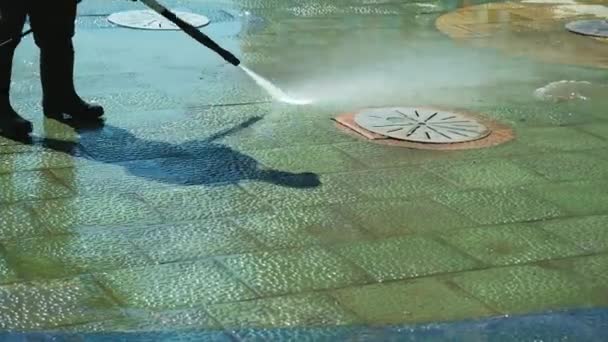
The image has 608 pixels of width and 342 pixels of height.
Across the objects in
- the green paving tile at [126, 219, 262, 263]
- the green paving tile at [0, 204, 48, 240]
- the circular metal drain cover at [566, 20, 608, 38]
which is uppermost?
the green paving tile at [0, 204, 48, 240]

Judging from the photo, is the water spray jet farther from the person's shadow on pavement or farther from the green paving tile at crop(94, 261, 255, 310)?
the green paving tile at crop(94, 261, 255, 310)

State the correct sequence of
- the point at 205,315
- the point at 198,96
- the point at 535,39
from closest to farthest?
the point at 205,315
the point at 198,96
the point at 535,39

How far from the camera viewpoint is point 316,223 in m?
5.34

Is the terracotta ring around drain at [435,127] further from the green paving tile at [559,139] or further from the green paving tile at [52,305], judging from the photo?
the green paving tile at [52,305]

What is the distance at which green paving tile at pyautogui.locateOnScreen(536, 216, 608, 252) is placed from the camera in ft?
16.9

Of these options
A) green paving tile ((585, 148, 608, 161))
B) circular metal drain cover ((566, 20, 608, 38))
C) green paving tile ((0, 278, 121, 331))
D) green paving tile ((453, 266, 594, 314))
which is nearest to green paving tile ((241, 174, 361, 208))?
green paving tile ((453, 266, 594, 314))

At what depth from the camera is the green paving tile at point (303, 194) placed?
222 inches

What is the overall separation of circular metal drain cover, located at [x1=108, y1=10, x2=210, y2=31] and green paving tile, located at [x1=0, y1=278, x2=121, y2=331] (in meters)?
5.78

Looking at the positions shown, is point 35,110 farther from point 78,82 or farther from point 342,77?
point 342,77

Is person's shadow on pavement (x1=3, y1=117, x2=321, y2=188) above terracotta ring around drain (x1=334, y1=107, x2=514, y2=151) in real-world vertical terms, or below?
above

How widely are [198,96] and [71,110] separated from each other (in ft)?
3.70

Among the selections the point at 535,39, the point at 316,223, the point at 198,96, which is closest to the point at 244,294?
the point at 316,223

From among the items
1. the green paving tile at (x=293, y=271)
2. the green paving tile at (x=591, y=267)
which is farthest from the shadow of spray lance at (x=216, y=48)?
the green paving tile at (x=591, y=267)

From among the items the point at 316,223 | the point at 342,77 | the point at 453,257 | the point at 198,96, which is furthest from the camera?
the point at 342,77
